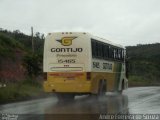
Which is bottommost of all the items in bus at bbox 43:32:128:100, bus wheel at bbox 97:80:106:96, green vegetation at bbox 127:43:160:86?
bus wheel at bbox 97:80:106:96

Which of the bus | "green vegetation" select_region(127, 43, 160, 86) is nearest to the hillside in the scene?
Answer: the bus

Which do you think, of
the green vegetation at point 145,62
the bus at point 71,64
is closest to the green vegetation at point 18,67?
the bus at point 71,64

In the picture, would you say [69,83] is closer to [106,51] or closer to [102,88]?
[102,88]

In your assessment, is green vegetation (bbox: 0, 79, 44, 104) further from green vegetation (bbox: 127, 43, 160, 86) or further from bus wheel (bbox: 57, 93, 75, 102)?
green vegetation (bbox: 127, 43, 160, 86)

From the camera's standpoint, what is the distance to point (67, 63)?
26156 millimetres

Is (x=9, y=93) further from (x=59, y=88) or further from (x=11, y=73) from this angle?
(x=11, y=73)

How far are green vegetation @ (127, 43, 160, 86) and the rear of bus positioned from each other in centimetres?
5944

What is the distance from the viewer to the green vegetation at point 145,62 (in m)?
94.9

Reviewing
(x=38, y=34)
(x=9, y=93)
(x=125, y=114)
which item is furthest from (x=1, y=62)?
(x=38, y=34)

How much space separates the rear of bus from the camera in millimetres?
25953

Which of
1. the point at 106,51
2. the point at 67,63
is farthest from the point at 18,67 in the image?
the point at 67,63

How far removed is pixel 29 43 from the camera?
241 feet

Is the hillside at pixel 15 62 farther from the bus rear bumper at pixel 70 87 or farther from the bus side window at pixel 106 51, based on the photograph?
the bus rear bumper at pixel 70 87

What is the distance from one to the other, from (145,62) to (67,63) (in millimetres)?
83608
